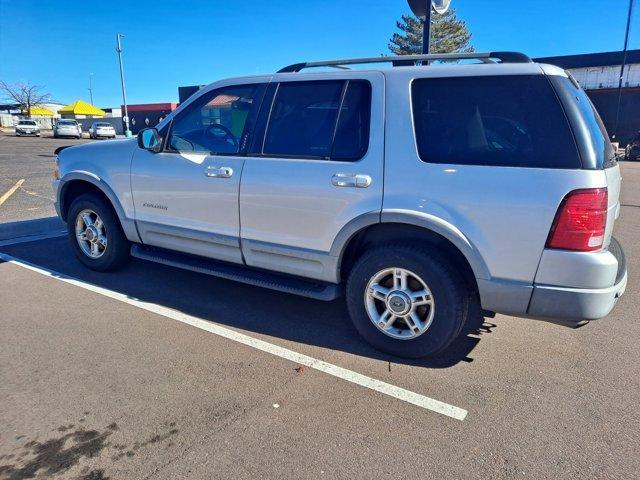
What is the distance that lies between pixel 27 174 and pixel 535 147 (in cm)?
1430

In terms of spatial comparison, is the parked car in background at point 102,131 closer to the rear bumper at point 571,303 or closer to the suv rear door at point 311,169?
the suv rear door at point 311,169

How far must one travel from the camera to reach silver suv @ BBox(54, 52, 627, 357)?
2764 millimetres

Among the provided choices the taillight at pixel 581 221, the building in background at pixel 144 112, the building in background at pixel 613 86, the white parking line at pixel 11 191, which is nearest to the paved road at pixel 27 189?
the white parking line at pixel 11 191

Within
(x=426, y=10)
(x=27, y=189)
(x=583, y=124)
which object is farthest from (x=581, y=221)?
(x=27, y=189)

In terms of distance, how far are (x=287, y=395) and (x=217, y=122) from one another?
2508 mm

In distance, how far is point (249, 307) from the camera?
4230 mm

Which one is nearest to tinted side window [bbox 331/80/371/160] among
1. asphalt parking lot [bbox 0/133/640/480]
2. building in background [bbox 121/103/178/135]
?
asphalt parking lot [bbox 0/133/640/480]

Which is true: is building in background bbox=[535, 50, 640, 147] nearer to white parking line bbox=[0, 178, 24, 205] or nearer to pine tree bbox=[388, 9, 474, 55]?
pine tree bbox=[388, 9, 474, 55]

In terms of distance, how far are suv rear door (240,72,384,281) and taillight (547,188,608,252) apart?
1.11m

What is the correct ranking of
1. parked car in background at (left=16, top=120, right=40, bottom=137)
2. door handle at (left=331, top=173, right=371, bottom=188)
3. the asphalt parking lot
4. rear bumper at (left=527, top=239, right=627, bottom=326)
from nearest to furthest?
the asphalt parking lot → rear bumper at (left=527, top=239, right=627, bottom=326) → door handle at (left=331, top=173, right=371, bottom=188) → parked car in background at (left=16, top=120, right=40, bottom=137)

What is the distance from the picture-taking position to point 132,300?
4.36 m

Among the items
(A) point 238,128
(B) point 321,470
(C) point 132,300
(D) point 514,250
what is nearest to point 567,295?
(D) point 514,250

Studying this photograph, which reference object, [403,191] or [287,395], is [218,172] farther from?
[287,395]

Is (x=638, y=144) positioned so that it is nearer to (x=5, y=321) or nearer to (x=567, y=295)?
(x=567, y=295)
